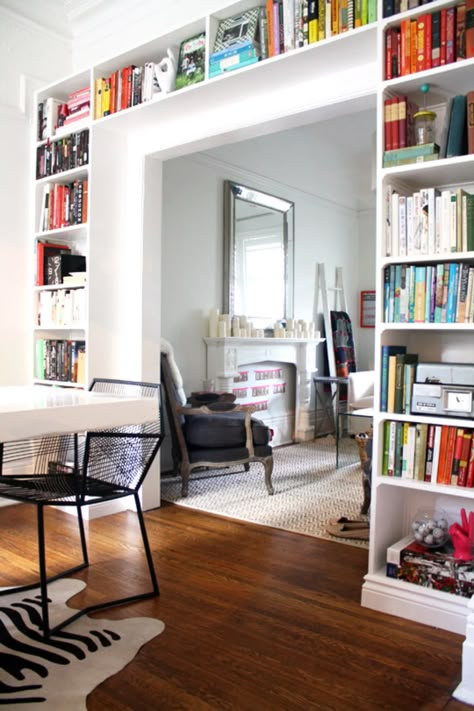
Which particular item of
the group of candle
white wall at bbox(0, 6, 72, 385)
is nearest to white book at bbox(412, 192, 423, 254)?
white wall at bbox(0, 6, 72, 385)

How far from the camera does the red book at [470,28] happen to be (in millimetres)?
2174

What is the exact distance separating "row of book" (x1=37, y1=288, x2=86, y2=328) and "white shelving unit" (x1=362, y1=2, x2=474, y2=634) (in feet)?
6.59

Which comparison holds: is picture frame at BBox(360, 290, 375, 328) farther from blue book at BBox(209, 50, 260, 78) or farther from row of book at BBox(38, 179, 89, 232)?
blue book at BBox(209, 50, 260, 78)

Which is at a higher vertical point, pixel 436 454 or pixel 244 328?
pixel 244 328

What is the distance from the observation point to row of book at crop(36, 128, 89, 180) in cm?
372

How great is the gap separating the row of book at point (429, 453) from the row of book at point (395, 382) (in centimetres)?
7

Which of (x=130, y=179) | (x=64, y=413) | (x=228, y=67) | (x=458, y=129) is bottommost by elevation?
(x=64, y=413)

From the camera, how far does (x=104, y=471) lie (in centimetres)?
247

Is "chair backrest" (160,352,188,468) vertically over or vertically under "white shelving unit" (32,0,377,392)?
under

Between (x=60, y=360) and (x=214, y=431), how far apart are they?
3.77 feet

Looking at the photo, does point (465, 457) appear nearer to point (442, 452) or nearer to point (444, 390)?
point (442, 452)

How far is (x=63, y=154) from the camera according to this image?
3852 millimetres

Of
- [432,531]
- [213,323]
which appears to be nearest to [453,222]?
[432,531]

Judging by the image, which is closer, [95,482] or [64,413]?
[64,413]
